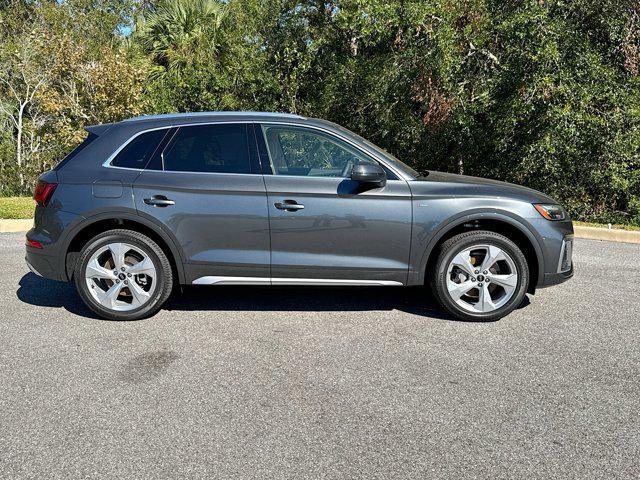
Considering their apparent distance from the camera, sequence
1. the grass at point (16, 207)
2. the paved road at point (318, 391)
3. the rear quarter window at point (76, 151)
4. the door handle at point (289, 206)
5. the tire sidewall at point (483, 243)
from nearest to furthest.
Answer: the paved road at point (318, 391), the door handle at point (289, 206), the tire sidewall at point (483, 243), the rear quarter window at point (76, 151), the grass at point (16, 207)

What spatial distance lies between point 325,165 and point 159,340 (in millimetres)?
2019

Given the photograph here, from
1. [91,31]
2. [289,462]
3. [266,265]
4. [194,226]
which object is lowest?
[289,462]

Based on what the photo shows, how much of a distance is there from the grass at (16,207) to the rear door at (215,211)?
6.62m

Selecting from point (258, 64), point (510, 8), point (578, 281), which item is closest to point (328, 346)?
point (578, 281)

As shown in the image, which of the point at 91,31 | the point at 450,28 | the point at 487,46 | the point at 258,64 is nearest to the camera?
the point at 450,28

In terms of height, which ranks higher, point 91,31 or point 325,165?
point 91,31

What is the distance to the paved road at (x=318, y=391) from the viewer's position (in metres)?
2.97

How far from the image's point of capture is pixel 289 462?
116 inches

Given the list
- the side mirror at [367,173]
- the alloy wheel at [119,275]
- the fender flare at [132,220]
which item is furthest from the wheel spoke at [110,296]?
the side mirror at [367,173]

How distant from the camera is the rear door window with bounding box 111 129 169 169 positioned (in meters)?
5.17

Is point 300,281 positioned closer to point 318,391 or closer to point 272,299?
point 272,299

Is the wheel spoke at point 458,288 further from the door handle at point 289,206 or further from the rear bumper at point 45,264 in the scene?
the rear bumper at point 45,264

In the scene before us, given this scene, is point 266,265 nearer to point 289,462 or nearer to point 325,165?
point 325,165

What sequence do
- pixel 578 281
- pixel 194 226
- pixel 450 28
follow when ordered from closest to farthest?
1. pixel 194 226
2. pixel 578 281
3. pixel 450 28
